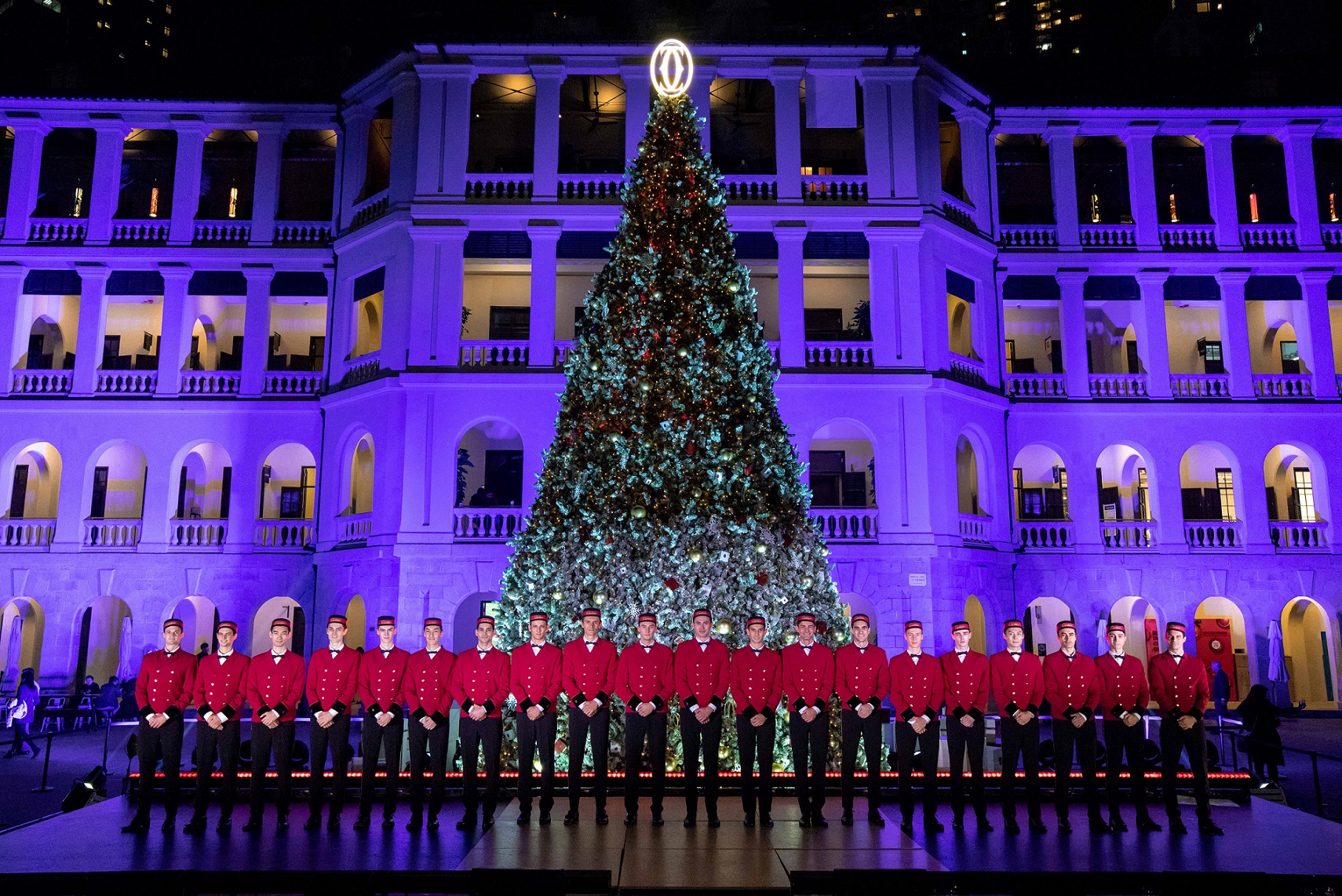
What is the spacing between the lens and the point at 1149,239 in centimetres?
2847

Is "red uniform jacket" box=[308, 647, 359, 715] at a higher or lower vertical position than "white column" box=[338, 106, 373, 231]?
lower

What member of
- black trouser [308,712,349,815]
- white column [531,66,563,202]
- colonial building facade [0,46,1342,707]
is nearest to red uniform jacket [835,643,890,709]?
black trouser [308,712,349,815]

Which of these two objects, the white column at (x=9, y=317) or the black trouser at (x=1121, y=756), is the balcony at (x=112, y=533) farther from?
the black trouser at (x=1121, y=756)

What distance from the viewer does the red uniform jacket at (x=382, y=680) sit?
10.7 m

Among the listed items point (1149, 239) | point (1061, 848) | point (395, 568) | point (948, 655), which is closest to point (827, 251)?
point (1149, 239)

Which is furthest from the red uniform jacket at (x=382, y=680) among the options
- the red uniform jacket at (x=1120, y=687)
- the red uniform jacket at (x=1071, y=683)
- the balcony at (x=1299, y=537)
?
the balcony at (x=1299, y=537)

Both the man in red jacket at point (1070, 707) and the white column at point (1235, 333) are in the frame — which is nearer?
the man in red jacket at point (1070, 707)

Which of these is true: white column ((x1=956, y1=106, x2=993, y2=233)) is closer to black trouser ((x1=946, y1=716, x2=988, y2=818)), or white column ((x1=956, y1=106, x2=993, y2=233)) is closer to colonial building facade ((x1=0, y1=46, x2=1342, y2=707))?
colonial building facade ((x1=0, y1=46, x2=1342, y2=707))

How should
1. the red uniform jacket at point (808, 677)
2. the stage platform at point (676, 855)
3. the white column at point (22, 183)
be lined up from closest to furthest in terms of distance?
the stage platform at point (676, 855) < the red uniform jacket at point (808, 677) < the white column at point (22, 183)

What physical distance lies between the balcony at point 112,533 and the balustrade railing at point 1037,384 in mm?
24287

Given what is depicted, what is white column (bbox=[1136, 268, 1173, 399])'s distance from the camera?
91.4 ft

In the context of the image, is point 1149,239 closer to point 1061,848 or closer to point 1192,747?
point 1192,747

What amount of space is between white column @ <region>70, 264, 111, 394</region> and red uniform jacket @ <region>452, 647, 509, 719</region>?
22106mm

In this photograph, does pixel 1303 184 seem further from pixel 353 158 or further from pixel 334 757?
pixel 334 757
